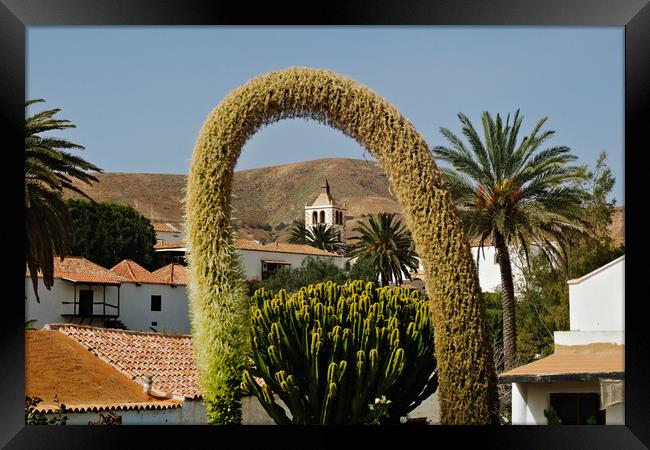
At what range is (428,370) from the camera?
29.3 ft

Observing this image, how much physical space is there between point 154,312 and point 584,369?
1334 cm

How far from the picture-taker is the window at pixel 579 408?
33.7 ft

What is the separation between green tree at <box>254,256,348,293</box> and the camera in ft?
88.5

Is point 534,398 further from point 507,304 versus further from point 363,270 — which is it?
point 363,270

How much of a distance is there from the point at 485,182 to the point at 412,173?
1213 centimetres

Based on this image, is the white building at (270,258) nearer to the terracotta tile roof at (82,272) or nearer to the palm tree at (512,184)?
the terracotta tile roof at (82,272)

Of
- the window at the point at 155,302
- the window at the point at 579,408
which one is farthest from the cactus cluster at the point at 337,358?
the window at the point at 155,302

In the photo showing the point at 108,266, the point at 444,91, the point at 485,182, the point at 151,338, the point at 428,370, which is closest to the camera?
the point at 428,370

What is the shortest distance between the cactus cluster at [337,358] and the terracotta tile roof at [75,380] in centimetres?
450

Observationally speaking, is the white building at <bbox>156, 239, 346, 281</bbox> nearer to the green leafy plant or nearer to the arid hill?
the arid hill

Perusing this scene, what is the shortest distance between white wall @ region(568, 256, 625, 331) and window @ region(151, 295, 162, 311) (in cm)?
1148

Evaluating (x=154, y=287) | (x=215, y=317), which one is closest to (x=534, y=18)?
(x=215, y=317)
